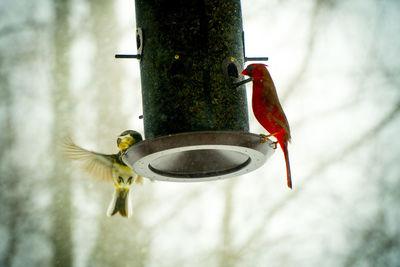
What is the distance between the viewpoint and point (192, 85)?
3.18m

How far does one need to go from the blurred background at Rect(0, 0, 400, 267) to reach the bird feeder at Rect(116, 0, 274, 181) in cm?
478

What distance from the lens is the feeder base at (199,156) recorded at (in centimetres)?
280

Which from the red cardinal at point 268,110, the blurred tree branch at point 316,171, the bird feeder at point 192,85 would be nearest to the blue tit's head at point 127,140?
the bird feeder at point 192,85

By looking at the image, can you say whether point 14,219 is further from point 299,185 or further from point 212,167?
point 212,167

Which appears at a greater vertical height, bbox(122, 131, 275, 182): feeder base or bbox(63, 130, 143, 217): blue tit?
bbox(122, 131, 275, 182): feeder base

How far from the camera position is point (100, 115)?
8484 millimetres

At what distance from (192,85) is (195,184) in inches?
228

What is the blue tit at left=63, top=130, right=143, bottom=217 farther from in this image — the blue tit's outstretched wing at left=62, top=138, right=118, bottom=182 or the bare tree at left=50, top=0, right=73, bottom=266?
the bare tree at left=50, top=0, right=73, bottom=266

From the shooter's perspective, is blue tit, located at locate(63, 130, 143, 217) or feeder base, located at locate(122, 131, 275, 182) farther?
blue tit, located at locate(63, 130, 143, 217)

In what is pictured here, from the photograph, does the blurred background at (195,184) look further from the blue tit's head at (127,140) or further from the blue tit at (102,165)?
the blue tit's head at (127,140)

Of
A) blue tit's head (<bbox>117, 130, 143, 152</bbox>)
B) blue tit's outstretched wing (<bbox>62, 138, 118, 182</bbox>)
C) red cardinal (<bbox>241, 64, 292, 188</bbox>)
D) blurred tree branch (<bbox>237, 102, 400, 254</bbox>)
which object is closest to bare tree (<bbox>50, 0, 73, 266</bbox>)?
blurred tree branch (<bbox>237, 102, 400, 254</bbox>)

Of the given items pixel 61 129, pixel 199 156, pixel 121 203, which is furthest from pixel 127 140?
pixel 61 129

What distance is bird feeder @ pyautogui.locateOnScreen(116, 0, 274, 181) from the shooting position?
3133mm

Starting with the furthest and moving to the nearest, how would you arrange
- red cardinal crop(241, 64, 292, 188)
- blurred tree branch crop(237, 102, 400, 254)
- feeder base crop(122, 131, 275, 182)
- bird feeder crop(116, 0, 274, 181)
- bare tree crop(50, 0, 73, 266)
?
blurred tree branch crop(237, 102, 400, 254) < bare tree crop(50, 0, 73, 266) < red cardinal crop(241, 64, 292, 188) < bird feeder crop(116, 0, 274, 181) < feeder base crop(122, 131, 275, 182)
